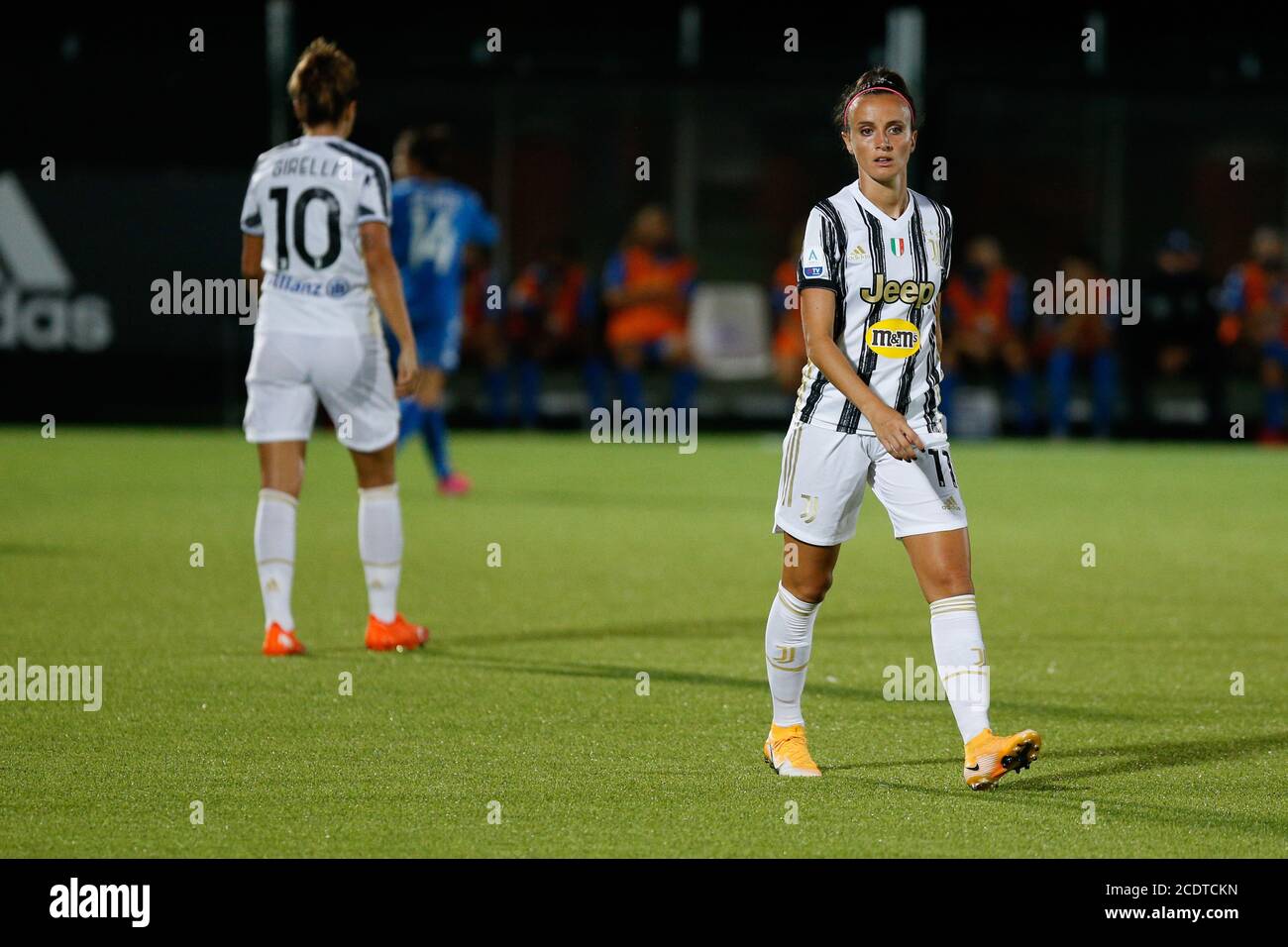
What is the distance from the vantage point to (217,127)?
1861 cm

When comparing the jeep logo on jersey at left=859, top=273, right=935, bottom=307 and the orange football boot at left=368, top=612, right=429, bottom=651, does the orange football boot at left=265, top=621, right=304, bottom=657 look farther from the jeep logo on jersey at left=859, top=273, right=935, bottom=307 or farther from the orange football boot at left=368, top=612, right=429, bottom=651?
the jeep logo on jersey at left=859, top=273, right=935, bottom=307

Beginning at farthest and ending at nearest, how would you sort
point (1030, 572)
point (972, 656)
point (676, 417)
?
point (676, 417), point (1030, 572), point (972, 656)

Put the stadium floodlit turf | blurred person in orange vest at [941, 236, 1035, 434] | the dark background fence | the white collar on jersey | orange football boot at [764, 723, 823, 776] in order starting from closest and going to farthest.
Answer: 1. the stadium floodlit turf
2. the white collar on jersey
3. orange football boot at [764, 723, 823, 776]
4. the dark background fence
5. blurred person in orange vest at [941, 236, 1035, 434]

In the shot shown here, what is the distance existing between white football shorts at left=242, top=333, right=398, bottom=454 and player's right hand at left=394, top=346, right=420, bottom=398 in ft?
0.45

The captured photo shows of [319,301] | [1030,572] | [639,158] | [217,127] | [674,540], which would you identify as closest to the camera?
[319,301]

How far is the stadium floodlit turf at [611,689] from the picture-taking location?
4.56 meters

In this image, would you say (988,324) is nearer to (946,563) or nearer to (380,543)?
(380,543)

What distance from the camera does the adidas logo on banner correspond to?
18.2 m

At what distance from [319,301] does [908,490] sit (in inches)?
105

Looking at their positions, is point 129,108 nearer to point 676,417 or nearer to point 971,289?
point 676,417

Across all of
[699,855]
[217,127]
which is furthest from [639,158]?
[699,855]

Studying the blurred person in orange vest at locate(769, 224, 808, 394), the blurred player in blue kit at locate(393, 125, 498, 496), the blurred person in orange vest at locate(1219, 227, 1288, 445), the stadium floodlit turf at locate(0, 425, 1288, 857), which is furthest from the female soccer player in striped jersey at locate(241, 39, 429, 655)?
the blurred person in orange vest at locate(1219, 227, 1288, 445)

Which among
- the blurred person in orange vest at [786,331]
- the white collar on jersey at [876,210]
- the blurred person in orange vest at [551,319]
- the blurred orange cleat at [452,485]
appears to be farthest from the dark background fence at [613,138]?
the white collar on jersey at [876,210]

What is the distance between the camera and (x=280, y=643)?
6.93m
